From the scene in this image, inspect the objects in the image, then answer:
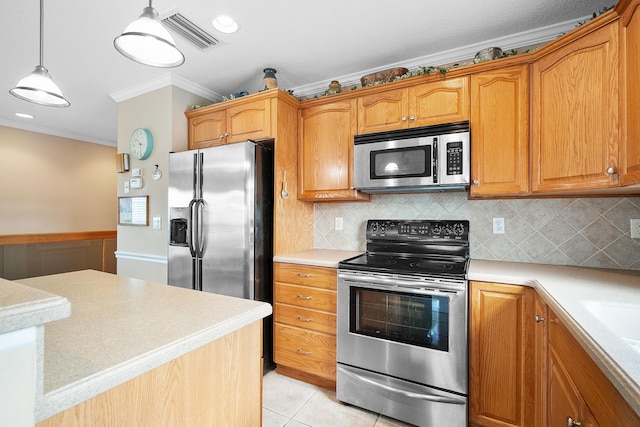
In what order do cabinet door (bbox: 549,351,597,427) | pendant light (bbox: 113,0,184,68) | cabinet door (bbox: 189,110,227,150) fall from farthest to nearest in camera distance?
cabinet door (bbox: 189,110,227,150)
pendant light (bbox: 113,0,184,68)
cabinet door (bbox: 549,351,597,427)

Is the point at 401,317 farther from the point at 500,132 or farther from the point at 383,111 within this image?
the point at 383,111

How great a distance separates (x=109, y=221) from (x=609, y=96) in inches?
262

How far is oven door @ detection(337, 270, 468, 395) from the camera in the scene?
5.69 ft

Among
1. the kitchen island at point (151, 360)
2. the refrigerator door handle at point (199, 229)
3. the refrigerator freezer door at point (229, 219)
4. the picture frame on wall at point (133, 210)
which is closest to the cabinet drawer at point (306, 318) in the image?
the refrigerator freezer door at point (229, 219)

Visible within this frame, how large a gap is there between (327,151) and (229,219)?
0.98m

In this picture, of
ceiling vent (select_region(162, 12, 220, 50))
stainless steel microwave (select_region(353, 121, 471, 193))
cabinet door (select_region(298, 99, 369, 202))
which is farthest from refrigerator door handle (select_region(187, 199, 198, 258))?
stainless steel microwave (select_region(353, 121, 471, 193))

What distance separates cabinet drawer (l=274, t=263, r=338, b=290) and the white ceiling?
66.7 inches

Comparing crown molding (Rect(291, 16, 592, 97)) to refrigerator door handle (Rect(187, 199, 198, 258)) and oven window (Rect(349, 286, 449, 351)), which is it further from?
oven window (Rect(349, 286, 449, 351))

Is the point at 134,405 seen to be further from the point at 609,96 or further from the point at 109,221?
the point at 109,221

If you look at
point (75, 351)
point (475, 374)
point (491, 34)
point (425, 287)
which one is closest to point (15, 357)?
point (75, 351)

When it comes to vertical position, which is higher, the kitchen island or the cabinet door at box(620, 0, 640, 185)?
the cabinet door at box(620, 0, 640, 185)

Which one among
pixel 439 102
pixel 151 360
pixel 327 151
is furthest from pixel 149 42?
pixel 439 102

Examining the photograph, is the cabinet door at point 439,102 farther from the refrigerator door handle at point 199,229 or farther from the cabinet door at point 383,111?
the refrigerator door handle at point 199,229

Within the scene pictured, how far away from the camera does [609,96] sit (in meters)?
1.49
